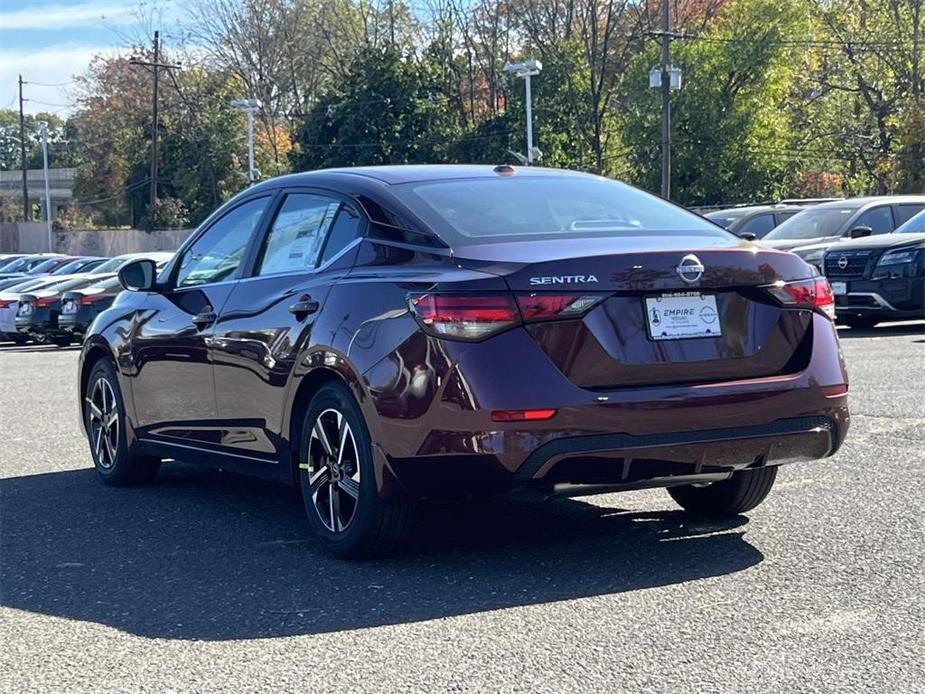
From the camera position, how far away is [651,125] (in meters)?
46.8

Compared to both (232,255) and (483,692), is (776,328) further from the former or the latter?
(232,255)

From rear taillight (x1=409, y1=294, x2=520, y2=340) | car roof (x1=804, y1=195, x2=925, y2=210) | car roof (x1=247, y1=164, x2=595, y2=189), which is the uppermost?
car roof (x1=804, y1=195, x2=925, y2=210)

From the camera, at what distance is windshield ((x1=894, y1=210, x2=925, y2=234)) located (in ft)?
54.2

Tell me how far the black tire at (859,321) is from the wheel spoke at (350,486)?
41.2 feet

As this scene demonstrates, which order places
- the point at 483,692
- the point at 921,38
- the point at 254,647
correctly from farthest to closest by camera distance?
1. the point at 921,38
2. the point at 254,647
3. the point at 483,692

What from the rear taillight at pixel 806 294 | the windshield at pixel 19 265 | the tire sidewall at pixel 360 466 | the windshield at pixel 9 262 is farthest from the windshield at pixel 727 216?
the windshield at pixel 9 262

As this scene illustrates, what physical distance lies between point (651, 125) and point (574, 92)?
9980mm

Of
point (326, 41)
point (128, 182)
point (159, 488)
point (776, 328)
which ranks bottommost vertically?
point (159, 488)

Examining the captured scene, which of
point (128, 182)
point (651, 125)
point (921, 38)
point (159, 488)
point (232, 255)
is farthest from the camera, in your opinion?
point (128, 182)

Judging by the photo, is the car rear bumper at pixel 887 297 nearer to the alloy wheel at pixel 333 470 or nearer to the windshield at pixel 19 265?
the alloy wheel at pixel 333 470

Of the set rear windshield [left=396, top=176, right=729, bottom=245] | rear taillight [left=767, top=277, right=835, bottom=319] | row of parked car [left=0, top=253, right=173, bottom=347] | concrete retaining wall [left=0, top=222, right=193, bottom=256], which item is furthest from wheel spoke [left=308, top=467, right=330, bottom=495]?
concrete retaining wall [left=0, top=222, right=193, bottom=256]

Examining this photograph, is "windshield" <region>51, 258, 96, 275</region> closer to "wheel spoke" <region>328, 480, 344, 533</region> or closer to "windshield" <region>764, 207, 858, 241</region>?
"windshield" <region>764, 207, 858, 241</region>

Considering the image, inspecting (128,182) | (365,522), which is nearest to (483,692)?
(365,522)

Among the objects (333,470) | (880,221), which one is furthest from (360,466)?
(880,221)
